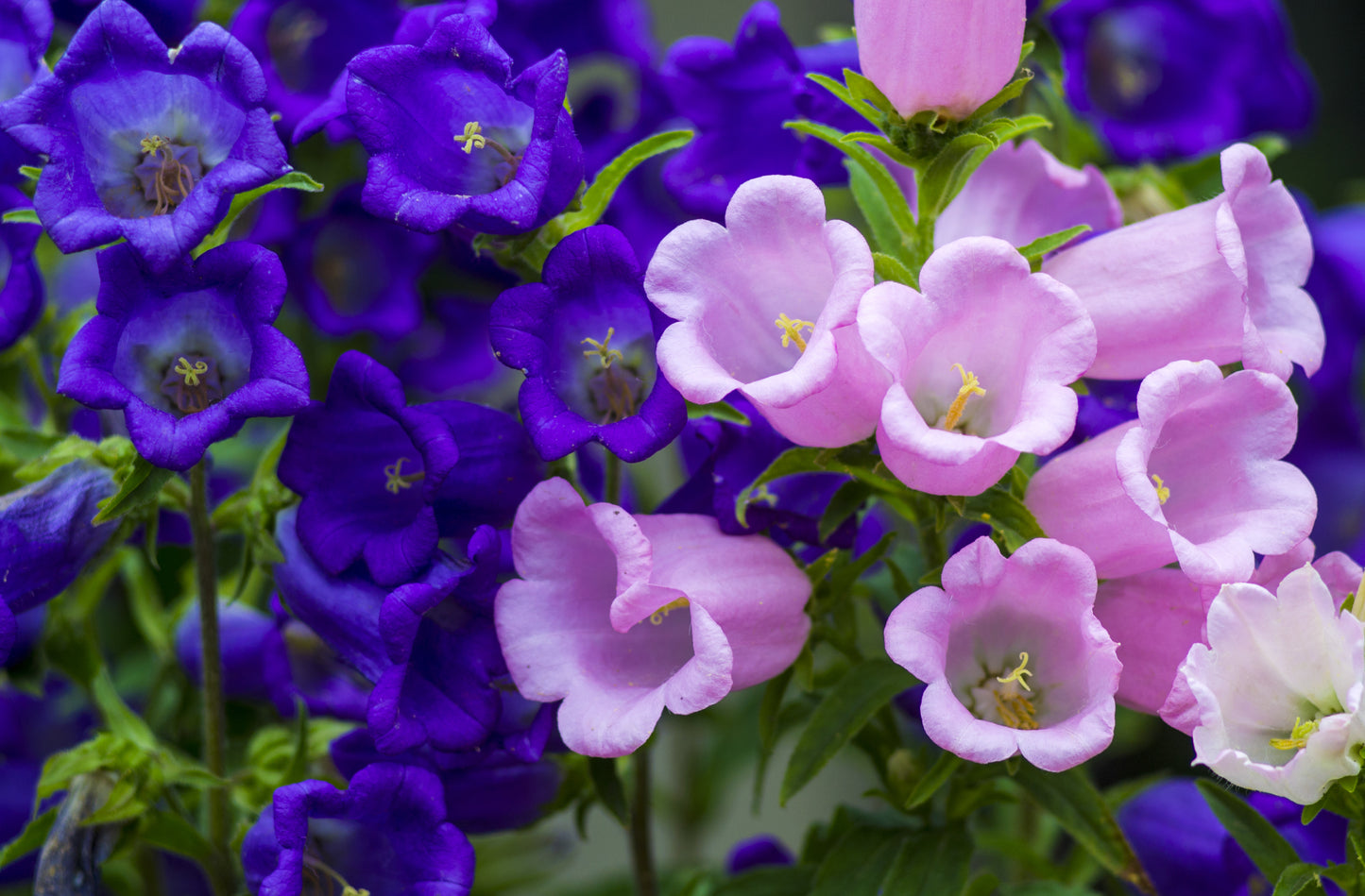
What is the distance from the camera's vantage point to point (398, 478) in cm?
91

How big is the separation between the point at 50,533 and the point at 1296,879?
0.81 m

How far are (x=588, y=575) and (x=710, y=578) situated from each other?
0.09 meters

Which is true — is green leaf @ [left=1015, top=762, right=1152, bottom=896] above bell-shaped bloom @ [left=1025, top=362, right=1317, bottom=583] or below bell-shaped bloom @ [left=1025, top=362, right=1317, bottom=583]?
below

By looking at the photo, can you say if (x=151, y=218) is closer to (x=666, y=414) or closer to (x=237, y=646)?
(x=666, y=414)

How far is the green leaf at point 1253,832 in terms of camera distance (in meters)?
0.84

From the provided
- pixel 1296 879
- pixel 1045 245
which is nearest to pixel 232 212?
pixel 1045 245

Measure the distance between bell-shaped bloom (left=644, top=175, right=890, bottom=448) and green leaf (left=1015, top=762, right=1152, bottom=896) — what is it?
0.27 metres

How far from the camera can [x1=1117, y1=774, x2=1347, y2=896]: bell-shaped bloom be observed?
0.96m

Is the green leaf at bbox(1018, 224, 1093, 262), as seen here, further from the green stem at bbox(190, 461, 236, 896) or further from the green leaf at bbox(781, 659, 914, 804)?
the green stem at bbox(190, 461, 236, 896)

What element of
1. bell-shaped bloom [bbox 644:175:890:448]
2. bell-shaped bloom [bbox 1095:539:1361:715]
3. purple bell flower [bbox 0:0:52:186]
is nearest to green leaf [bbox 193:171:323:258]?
purple bell flower [bbox 0:0:52:186]

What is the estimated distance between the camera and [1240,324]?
0.82m

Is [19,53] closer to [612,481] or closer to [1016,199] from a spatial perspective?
[612,481]

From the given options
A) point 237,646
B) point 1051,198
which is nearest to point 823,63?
point 1051,198

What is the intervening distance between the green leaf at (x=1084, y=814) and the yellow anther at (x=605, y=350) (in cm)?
38
